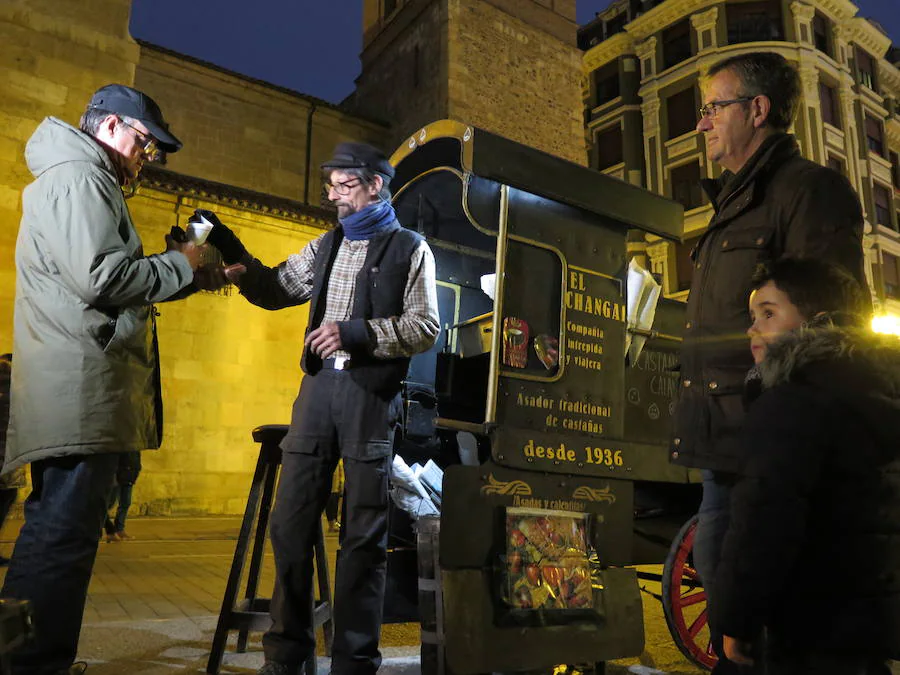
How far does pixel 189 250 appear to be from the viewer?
287cm

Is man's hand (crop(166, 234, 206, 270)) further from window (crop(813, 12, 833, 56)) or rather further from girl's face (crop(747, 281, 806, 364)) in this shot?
window (crop(813, 12, 833, 56))

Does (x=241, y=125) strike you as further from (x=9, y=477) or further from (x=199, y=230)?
(x=199, y=230)

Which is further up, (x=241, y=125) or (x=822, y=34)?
(x=822, y=34)

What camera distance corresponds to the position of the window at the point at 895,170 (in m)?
30.6

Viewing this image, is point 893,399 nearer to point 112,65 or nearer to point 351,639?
point 351,639

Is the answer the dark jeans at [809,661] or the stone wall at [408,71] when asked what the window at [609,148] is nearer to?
the stone wall at [408,71]

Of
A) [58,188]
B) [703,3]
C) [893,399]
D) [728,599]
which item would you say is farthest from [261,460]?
[703,3]

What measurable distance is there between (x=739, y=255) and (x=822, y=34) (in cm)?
3258

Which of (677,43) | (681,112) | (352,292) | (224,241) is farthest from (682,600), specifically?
(677,43)

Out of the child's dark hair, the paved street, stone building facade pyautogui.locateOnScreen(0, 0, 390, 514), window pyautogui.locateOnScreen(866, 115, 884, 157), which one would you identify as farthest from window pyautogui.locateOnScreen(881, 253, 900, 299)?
the child's dark hair

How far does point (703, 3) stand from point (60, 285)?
31568mm

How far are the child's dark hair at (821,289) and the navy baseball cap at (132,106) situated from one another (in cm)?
225

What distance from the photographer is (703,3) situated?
93.1 feet

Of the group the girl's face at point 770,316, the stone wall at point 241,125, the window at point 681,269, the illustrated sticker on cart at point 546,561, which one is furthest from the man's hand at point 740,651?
the window at point 681,269
